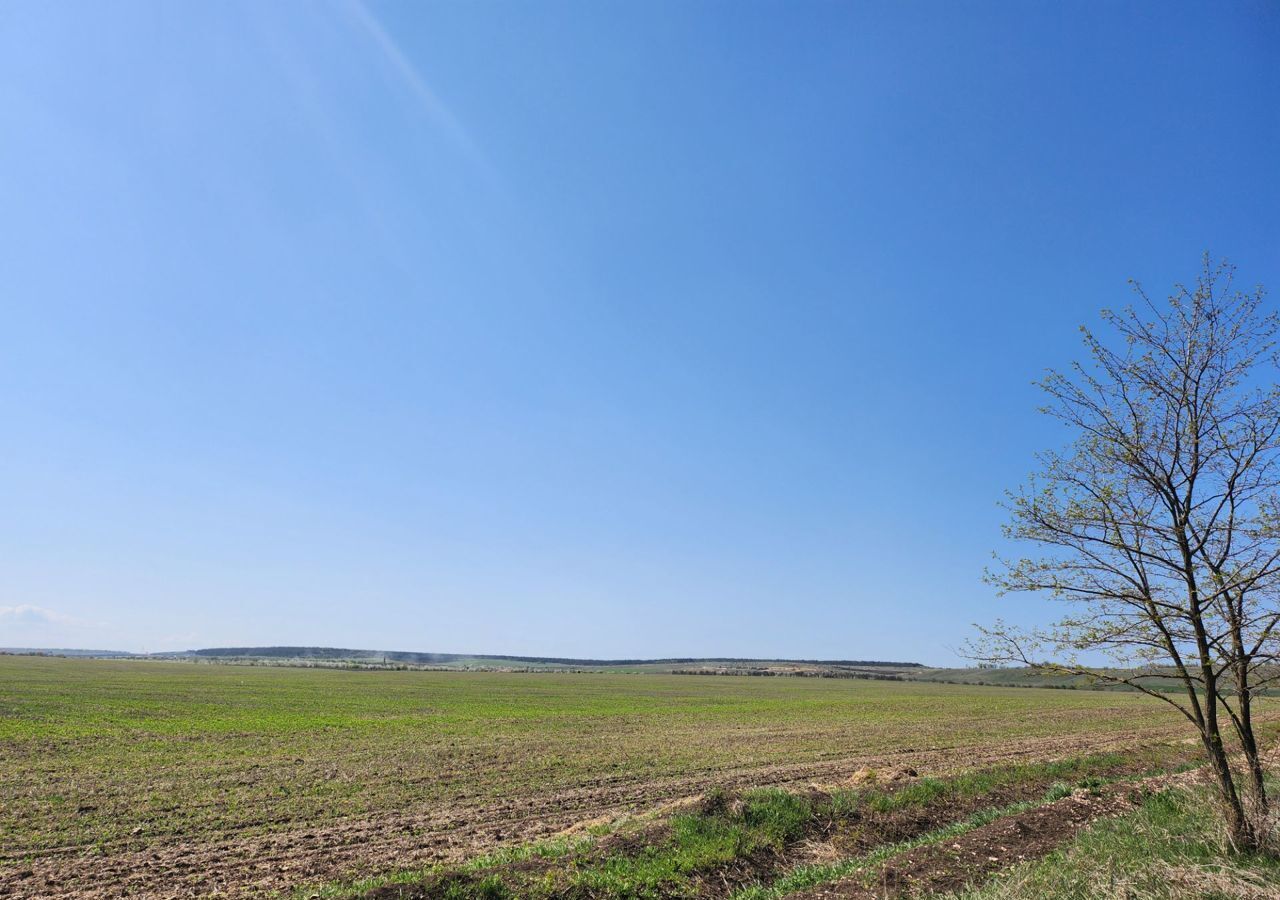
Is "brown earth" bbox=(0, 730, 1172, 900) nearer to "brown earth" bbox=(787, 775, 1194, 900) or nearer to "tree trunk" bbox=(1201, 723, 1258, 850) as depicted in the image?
"brown earth" bbox=(787, 775, 1194, 900)

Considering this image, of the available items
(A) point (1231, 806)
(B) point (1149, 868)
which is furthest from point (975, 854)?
(A) point (1231, 806)

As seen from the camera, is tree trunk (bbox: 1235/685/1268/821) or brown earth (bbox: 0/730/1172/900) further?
brown earth (bbox: 0/730/1172/900)

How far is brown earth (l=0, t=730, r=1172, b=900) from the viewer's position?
40.3 ft

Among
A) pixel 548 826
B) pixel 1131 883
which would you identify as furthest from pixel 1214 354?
pixel 548 826

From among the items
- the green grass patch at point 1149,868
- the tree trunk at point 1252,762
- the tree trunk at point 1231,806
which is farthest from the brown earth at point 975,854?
the tree trunk at point 1252,762

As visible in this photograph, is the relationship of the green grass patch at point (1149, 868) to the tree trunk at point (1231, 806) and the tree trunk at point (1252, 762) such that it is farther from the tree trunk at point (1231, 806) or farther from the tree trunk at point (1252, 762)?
the tree trunk at point (1252, 762)

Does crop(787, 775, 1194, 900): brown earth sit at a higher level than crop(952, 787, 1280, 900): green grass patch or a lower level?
lower

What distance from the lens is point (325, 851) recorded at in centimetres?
1430

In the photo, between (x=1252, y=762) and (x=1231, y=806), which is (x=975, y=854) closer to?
(x=1231, y=806)

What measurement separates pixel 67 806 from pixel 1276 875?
24687 millimetres

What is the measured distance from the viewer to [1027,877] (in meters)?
8.20

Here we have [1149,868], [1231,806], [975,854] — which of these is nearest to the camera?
[1149,868]

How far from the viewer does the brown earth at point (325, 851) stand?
12.3 meters

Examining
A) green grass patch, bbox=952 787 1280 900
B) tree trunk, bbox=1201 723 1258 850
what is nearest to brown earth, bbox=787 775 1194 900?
green grass patch, bbox=952 787 1280 900
